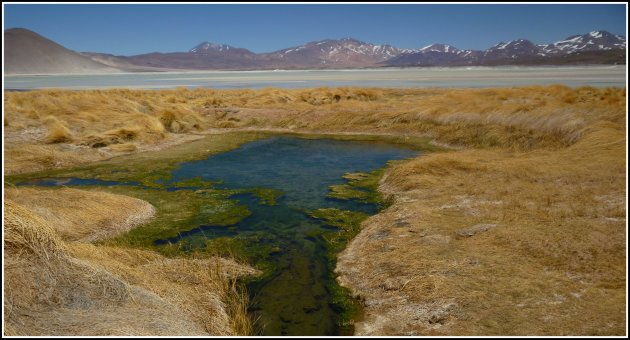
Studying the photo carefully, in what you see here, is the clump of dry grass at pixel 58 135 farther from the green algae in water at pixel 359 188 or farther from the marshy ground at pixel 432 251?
the green algae in water at pixel 359 188

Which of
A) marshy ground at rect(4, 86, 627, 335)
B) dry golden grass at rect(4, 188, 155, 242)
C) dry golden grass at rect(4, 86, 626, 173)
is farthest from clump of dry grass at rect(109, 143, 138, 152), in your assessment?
dry golden grass at rect(4, 188, 155, 242)

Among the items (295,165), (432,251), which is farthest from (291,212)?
(295,165)

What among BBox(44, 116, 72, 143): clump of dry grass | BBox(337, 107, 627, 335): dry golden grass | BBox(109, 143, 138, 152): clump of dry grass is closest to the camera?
BBox(337, 107, 627, 335): dry golden grass

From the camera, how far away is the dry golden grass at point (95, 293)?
6.06 meters

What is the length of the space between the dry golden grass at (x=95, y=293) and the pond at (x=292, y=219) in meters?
0.98

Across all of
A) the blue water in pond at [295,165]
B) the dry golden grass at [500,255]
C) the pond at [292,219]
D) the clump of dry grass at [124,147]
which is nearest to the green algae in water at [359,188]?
the pond at [292,219]

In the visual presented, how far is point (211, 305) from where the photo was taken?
8.52 metres

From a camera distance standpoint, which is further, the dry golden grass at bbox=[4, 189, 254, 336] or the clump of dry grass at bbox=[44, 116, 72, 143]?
the clump of dry grass at bbox=[44, 116, 72, 143]

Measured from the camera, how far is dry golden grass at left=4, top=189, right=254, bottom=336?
19.9ft

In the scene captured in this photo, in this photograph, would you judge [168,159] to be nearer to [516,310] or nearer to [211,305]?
[211,305]

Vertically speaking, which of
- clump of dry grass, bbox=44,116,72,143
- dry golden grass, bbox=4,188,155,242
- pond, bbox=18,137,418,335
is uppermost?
clump of dry grass, bbox=44,116,72,143

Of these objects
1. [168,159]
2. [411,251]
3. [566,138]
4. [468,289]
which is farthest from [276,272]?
[566,138]

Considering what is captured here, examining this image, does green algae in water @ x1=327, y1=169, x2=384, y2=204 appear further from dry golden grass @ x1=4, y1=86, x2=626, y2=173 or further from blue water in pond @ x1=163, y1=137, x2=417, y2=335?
dry golden grass @ x1=4, y1=86, x2=626, y2=173

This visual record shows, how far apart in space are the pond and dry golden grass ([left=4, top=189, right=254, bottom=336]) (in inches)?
38.6
